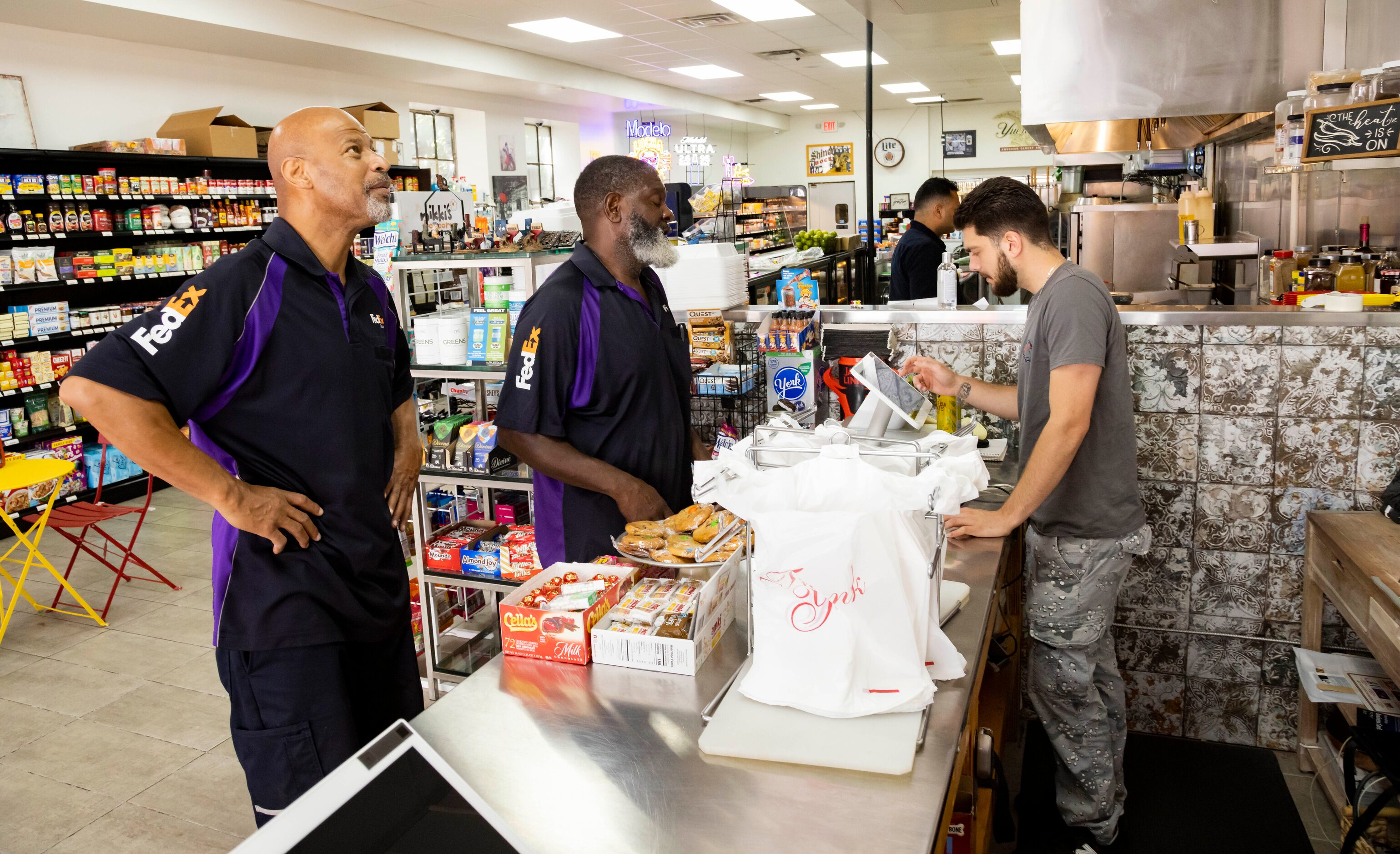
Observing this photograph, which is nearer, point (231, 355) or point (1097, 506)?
point (231, 355)

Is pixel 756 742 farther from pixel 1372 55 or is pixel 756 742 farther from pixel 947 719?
pixel 1372 55

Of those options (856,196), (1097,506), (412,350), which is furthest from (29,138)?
(856,196)

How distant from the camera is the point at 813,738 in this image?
1438mm

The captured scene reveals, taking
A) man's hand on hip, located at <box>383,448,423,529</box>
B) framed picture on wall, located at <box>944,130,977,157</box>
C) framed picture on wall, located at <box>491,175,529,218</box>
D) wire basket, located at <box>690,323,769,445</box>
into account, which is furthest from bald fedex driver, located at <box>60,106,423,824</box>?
framed picture on wall, located at <box>944,130,977,157</box>

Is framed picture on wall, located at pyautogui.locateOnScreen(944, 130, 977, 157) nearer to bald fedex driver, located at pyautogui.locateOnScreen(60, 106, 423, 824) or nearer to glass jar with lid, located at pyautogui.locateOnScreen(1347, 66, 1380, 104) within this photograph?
glass jar with lid, located at pyautogui.locateOnScreen(1347, 66, 1380, 104)

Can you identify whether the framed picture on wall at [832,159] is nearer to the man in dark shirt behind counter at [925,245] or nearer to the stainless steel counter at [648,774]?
the man in dark shirt behind counter at [925,245]

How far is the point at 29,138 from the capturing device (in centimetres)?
740

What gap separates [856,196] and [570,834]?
863 inches

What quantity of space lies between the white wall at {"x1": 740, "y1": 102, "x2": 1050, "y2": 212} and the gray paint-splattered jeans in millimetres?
19645

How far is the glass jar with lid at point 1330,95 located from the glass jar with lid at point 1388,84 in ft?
0.44

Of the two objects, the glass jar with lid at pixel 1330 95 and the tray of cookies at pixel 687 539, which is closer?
the tray of cookies at pixel 687 539

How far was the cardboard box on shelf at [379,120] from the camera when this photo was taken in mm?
9508

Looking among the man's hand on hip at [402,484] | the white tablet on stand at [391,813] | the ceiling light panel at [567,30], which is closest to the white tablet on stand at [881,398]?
the man's hand on hip at [402,484]

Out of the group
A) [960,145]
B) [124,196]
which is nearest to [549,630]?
[124,196]
